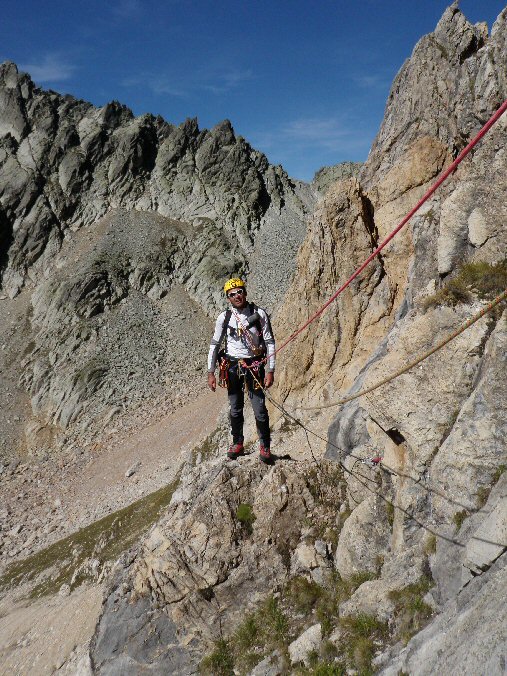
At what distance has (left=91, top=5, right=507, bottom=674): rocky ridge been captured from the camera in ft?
19.0

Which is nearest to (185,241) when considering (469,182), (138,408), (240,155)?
(240,155)

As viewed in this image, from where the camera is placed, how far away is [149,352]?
50031 mm

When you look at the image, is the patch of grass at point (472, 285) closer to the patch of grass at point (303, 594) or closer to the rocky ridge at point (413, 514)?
the rocky ridge at point (413, 514)

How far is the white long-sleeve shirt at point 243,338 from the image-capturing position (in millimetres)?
9578

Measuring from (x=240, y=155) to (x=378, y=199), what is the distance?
6126 cm

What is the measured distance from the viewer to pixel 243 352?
983 centimetres

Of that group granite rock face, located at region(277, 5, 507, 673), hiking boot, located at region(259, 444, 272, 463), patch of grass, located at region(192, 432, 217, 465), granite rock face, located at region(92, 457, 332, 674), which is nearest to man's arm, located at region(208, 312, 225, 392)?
hiking boot, located at region(259, 444, 272, 463)

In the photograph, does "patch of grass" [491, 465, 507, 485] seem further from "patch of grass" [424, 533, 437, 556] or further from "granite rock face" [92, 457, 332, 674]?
"granite rock face" [92, 457, 332, 674]

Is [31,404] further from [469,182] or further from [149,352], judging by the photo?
[469,182]

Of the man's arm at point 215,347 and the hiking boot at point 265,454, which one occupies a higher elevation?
the man's arm at point 215,347

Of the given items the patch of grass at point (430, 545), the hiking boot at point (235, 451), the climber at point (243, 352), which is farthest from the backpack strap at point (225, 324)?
the patch of grass at point (430, 545)

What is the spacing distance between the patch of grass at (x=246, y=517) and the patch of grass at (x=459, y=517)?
4.39 m

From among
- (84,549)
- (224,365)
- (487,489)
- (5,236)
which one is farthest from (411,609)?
(5,236)

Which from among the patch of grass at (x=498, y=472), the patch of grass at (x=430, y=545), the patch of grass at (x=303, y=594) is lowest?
the patch of grass at (x=303, y=594)
